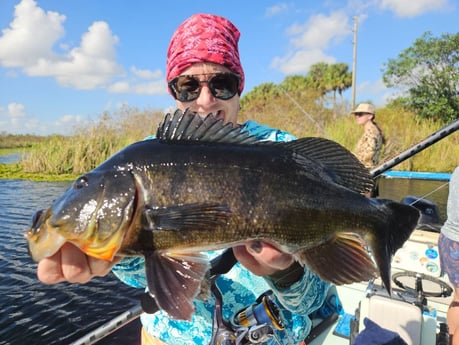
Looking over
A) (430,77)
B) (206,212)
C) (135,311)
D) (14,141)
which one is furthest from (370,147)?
(14,141)

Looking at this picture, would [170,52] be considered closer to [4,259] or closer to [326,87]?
[4,259]

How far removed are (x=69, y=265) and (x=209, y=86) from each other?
1.30 m

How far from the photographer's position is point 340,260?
1644 mm

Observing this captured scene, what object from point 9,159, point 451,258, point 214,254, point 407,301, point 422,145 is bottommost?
point 9,159

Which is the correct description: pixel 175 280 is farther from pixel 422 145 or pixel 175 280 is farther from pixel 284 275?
pixel 422 145

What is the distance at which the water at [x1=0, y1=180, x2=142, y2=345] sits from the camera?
6.06 m

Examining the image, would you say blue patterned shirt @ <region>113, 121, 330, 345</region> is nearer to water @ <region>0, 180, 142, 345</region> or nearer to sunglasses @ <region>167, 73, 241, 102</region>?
sunglasses @ <region>167, 73, 241, 102</region>

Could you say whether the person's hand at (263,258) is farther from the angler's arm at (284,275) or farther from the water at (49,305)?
the water at (49,305)

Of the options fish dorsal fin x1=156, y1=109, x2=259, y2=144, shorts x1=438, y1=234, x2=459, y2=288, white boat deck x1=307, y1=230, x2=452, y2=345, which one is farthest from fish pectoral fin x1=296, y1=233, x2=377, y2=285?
shorts x1=438, y1=234, x2=459, y2=288

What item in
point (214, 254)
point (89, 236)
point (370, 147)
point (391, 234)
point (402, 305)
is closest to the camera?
point (89, 236)

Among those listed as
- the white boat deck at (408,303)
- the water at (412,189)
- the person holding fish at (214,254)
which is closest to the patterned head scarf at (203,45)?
the person holding fish at (214,254)

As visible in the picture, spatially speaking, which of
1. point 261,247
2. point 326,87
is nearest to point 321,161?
point 261,247

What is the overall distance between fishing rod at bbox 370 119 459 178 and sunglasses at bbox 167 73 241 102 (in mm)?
1540

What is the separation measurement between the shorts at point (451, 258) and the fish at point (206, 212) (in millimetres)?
1886
